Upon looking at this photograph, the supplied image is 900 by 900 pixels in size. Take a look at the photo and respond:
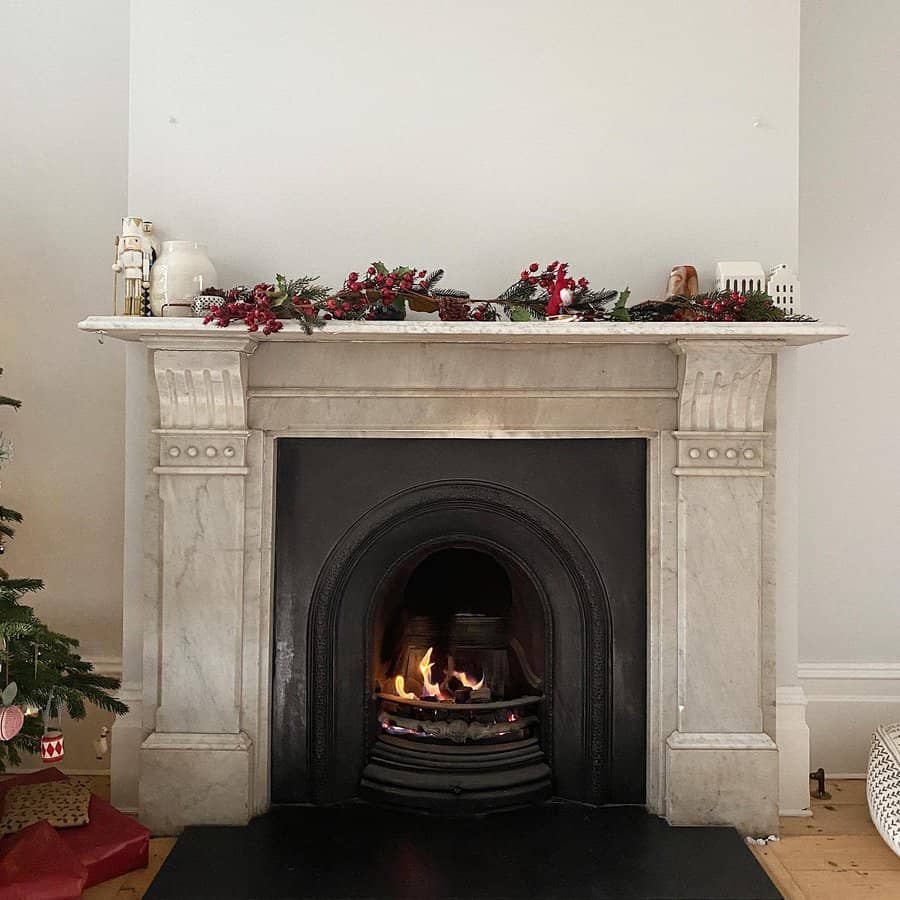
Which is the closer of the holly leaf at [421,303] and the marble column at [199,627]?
the holly leaf at [421,303]

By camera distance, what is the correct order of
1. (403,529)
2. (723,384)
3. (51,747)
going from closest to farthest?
(51,747) → (723,384) → (403,529)

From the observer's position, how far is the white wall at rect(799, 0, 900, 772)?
123 inches

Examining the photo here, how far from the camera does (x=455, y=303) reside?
2426 millimetres

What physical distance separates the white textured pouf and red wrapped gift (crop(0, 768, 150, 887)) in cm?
195

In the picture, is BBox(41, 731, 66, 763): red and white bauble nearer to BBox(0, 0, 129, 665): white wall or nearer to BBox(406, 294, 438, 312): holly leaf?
BBox(0, 0, 129, 665): white wall

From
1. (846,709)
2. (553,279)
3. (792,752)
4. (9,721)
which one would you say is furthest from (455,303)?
(846,709)

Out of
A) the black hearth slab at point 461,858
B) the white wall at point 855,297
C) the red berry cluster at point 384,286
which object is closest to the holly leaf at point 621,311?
the red berry cluster at point 384,286

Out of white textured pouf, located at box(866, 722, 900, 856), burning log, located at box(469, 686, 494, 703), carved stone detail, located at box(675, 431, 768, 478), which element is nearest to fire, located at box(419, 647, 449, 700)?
burning log, located at box(469, 686, 494, 703)

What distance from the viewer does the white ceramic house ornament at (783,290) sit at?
2.53m

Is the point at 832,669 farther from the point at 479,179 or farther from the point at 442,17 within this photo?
the point at 442,17

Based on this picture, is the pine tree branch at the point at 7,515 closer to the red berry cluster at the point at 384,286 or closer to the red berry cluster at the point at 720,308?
the red berry cluster at the point at 384,286

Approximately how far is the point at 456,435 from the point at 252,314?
67cm

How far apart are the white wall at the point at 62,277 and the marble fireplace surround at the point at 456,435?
0.56 m

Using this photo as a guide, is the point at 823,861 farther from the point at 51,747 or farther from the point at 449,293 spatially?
the point at 51,747
